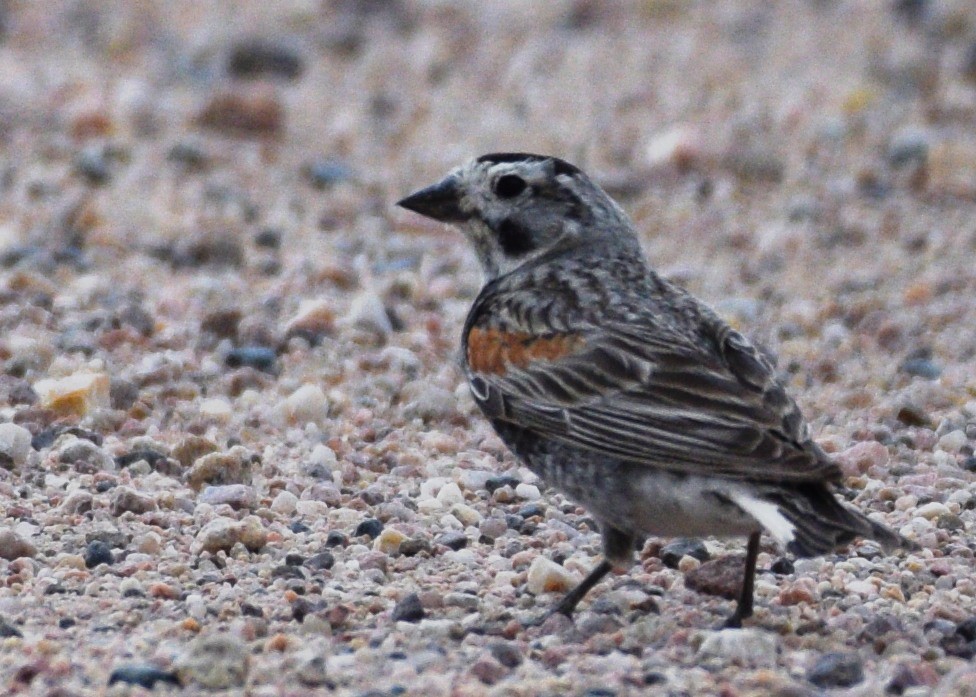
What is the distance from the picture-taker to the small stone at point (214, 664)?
5.07 m

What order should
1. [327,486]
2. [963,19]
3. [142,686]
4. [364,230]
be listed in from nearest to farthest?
[142,686] → [327,486] → [364,230] → [963,19]

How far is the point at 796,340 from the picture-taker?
30.0 feet

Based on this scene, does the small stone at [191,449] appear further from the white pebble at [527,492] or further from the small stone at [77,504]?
the white pebble at [527,492]

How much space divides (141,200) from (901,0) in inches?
247

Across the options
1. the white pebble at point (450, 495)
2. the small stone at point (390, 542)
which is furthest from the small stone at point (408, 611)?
the white pebble at point (450, 495)

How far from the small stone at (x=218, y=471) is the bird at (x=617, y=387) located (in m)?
0.95

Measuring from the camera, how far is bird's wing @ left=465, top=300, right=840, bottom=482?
5.48 meters

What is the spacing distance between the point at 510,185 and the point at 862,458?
1654 millimetres

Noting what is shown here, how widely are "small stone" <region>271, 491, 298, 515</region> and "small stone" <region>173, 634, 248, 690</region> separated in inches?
64.3

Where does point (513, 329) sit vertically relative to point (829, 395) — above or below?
above

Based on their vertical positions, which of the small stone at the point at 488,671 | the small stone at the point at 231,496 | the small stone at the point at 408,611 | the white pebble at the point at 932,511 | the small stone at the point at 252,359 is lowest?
the white pebble at the point at 932,511

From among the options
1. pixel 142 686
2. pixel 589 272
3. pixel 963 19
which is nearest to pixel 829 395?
pixel 589 272

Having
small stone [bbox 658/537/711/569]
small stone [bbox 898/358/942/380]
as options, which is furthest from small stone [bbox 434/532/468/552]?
small stone [bbox 898/358/942/380]

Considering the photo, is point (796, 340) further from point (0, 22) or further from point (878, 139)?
point (0, 22)
